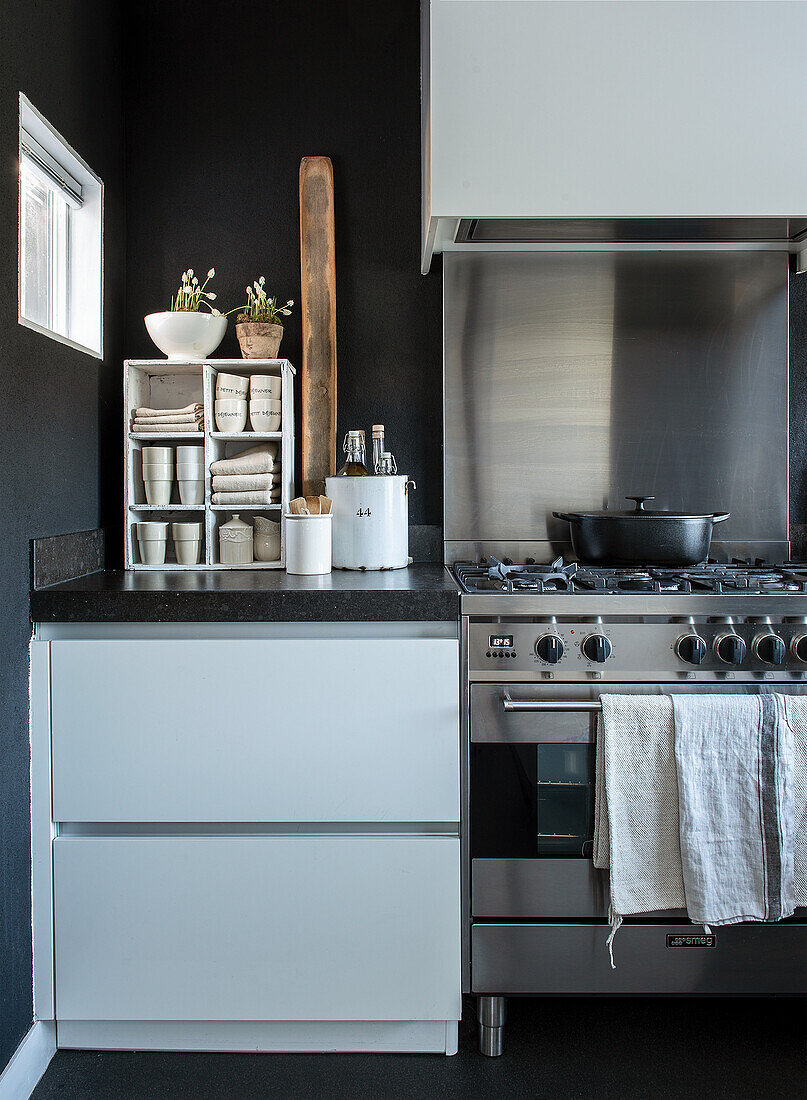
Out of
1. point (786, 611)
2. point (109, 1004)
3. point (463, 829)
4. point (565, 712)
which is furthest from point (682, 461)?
point (109, 1004)

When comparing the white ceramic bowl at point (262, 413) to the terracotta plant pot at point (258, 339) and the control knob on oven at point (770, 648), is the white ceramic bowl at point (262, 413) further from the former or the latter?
the control knob on oven at point (770, 648)

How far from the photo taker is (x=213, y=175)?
Result: 7.48 ft

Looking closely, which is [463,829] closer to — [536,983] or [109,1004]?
[536,983]

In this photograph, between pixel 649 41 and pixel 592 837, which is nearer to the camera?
pixel 592 837

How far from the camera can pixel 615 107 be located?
181 cm

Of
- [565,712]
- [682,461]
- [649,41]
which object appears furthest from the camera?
[682,461]

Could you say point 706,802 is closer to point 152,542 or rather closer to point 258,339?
point 152,542

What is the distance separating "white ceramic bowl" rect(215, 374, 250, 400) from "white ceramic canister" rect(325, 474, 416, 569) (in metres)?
0.35

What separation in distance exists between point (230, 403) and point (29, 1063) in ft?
4.84

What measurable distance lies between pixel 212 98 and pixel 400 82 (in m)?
0.53

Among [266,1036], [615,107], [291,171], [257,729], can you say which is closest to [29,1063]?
[266,1036]

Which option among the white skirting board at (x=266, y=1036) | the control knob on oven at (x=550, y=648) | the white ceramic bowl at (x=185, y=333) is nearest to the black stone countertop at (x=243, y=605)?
the control knob on oven at (x=550, y=648)

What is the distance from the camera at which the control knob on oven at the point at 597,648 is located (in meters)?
1.58

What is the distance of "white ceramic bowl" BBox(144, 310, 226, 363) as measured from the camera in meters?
2.09
